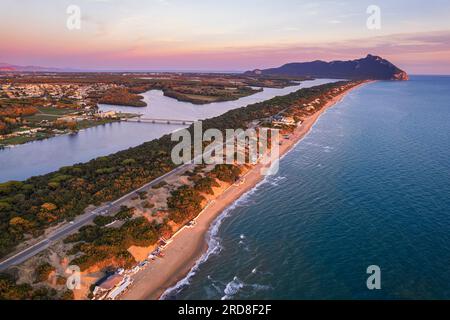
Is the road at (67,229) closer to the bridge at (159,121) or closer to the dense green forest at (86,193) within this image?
the dense green forest at (86,193)

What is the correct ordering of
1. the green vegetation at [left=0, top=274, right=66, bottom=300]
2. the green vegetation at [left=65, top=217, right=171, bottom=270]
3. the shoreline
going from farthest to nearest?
the green vegetation at [left=65, top=217, right=171, bottom=270]
the shoreline
the green vegetation at [left=0, top=274, right=66, bottom=300]

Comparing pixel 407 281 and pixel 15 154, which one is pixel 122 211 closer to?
pixel 407 281

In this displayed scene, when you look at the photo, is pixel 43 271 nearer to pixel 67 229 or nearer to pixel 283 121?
pixel 67 229

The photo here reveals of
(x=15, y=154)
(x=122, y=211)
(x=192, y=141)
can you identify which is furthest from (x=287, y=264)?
(x=15, y=154)

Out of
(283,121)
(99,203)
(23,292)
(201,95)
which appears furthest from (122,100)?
(23,292)

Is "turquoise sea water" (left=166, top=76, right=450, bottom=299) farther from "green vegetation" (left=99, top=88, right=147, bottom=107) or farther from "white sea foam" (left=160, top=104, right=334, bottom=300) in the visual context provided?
"green vegetation" (left=99, top=88, right=147, bottom=107)

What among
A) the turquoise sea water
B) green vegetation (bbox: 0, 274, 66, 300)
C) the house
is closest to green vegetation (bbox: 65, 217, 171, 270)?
green vegetation (bbox: 0, 274, 66, 300)
